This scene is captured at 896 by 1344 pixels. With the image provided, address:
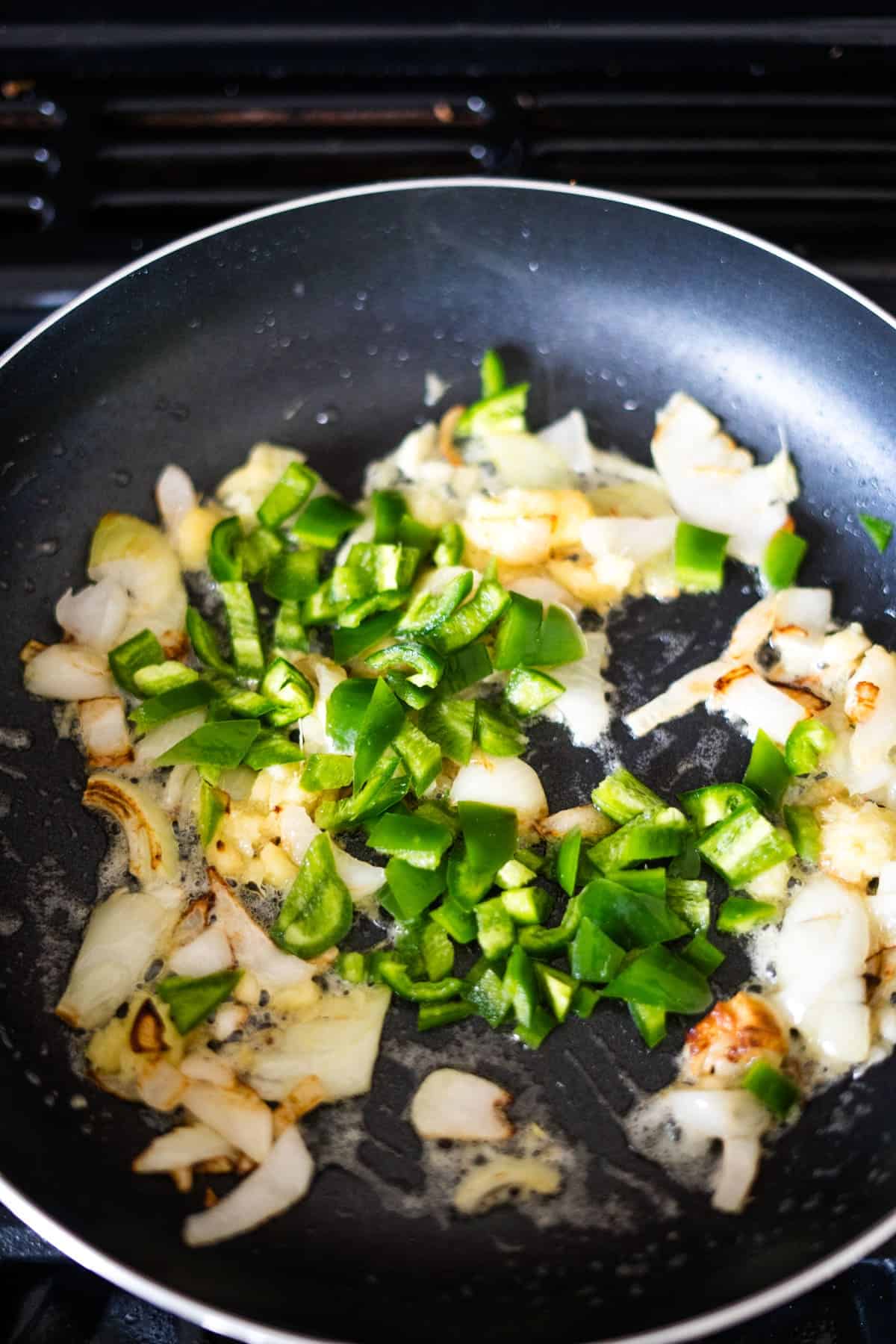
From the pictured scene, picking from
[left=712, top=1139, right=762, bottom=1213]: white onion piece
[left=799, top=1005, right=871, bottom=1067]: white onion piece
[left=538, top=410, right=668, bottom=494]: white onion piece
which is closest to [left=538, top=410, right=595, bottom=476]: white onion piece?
[left=538, top=410, right=668, bottom=494]: white onion piece

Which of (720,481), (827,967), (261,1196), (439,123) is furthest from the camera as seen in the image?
(439,123)

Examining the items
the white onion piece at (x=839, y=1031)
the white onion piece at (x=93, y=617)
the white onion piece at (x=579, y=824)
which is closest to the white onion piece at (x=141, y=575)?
the white onion piece at (x=93, y=617)

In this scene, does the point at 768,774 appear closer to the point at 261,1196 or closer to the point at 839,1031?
the point at 839,1031

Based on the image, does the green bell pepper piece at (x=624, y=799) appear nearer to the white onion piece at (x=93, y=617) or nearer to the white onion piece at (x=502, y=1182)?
the white onion piece at (x=502, y=1182)

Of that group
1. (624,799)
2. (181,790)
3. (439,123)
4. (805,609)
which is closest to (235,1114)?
(181,790)

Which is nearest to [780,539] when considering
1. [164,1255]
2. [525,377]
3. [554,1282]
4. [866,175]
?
[525,377]

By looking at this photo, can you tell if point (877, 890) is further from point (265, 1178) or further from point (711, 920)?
point (265, 1178)

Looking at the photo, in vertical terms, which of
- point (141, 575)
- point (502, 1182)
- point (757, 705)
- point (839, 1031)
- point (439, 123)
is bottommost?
point (502, 1182)
